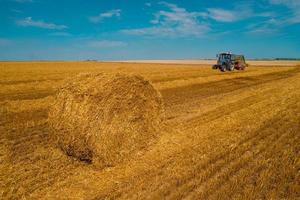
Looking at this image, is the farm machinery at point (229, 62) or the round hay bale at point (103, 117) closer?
the round hay bale at point (103, 117)

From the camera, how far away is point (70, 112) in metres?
6.81

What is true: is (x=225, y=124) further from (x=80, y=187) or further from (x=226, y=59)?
(x=226, y=59)

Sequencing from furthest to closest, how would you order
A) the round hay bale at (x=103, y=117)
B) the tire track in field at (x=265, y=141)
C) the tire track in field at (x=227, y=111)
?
the tire track in field at (x=227, y=111), the round hay bale at (x=103, y=117), the tire track in field at (x=265, y=141)

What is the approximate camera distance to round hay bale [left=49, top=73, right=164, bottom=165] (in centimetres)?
648

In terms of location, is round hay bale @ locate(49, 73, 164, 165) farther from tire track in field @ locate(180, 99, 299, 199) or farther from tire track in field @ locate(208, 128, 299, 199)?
tire track in field @ locate(208, 128, 299, 199)

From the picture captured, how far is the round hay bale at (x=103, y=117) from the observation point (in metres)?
6.48

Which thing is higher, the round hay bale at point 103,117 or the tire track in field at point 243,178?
the round hay bale at point 103,117

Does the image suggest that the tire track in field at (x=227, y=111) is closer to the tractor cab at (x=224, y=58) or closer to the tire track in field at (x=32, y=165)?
the tire track in field at (x=32, y=165)

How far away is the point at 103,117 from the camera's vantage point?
A: 6.66m

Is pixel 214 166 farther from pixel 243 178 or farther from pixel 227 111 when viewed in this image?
pixel 227 111

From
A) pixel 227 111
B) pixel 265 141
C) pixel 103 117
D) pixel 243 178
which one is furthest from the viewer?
pixel 227 111

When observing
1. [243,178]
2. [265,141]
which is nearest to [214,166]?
[243,178]

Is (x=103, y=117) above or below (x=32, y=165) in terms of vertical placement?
above

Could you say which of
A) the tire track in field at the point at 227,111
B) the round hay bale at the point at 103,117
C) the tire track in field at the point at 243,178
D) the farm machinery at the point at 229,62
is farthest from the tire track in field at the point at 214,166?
the farm machinery at the point at 229,62
